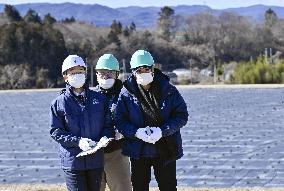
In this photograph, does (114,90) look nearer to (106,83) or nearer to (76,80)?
(106,83)

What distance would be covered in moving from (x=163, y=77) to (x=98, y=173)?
812 millimetres

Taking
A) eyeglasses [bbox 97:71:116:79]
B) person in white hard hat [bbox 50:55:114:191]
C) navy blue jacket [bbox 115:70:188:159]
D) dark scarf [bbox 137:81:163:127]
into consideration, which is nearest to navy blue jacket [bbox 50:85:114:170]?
person in white hard hat [bbox 50:55:114:191]

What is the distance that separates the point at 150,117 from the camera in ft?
15.6

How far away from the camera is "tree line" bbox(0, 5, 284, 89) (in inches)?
1438

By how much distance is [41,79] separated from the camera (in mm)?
34656

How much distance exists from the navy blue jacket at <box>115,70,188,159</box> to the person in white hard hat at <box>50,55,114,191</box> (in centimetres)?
12

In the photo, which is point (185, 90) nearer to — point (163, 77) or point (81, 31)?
point (163, 77)

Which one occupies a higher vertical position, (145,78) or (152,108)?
(145,78)

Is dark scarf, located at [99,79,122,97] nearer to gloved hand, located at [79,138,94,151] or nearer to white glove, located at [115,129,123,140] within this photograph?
white glove, located at [115,129,123,140]

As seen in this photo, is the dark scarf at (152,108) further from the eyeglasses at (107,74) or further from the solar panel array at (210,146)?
the solar panel array at (210,146)

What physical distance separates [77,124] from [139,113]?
1.46ft

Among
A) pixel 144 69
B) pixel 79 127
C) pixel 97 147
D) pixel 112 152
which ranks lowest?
pixel 112 152

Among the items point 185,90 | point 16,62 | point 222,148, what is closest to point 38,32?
point 16,62

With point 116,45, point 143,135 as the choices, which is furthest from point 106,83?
point 116,45
